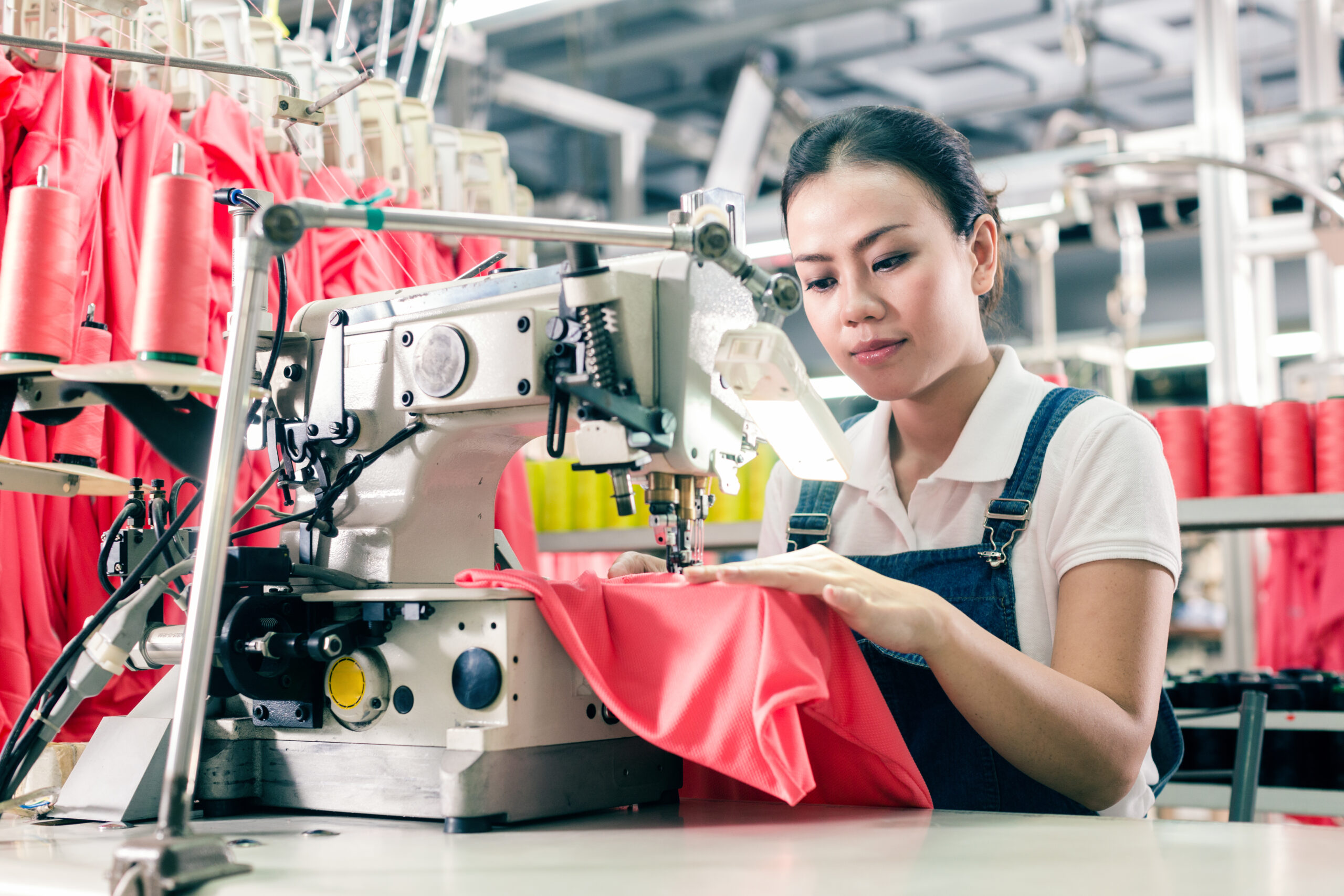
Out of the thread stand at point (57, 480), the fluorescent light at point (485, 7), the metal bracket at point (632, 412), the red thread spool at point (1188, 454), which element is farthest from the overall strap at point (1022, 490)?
the fluorescent light at point (485, 7)

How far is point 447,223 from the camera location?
2.98 ft

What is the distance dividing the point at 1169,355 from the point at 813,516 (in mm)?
6975

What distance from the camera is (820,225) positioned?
1.47 m

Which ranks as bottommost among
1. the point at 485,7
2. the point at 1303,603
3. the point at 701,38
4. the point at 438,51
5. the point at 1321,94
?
the point at 1303,603

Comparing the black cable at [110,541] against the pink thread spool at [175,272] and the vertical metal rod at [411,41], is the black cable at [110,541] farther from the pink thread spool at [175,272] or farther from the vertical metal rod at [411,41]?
the vertical metal rod at [411,41]

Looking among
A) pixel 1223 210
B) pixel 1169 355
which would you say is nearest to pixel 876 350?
pixel 1223 210

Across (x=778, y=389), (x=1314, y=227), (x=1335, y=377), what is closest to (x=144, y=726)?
(x=778, y=389)

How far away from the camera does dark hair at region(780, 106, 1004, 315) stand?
149 centimetres

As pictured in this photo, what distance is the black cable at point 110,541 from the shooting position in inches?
48.5

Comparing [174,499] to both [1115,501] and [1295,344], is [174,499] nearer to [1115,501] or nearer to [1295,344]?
[1115,501]

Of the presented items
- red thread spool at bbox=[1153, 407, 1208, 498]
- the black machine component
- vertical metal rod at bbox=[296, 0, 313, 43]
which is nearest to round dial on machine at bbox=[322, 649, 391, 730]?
vertical metal rod at bbox=[296, 0, 313, 43]

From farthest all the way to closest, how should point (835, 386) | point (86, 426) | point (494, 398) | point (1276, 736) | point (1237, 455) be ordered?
1. point (835, 386)
2. point (1237, 455)
3. point (1276, 736)
4. point (86, 426)
5. point (494, 398)

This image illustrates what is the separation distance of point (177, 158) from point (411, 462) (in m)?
0.37

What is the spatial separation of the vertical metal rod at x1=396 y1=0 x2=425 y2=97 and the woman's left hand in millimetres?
1682
